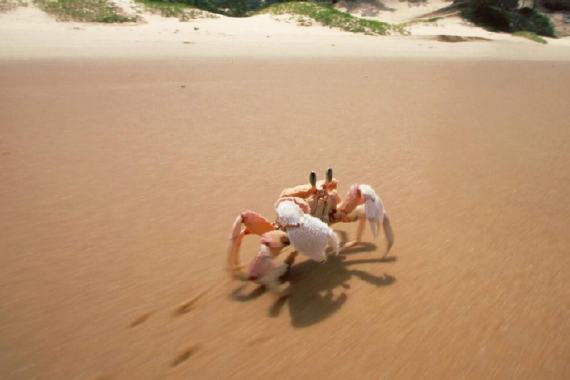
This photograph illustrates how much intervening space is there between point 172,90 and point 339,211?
3361 millimetres

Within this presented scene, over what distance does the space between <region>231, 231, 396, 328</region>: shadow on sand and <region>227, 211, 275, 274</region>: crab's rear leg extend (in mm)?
134

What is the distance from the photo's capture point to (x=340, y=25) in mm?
14086

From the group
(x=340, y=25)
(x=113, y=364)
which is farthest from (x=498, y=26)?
(x=113, y=364)

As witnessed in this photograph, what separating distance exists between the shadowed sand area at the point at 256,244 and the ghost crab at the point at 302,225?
0.27 ft

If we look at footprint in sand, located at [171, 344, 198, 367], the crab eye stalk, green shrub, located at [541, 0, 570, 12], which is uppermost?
green shrub, located at [541, 0, 570, 12]

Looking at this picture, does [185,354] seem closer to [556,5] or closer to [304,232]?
[304,232]

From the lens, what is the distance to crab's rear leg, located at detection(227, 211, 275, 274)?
1.67m

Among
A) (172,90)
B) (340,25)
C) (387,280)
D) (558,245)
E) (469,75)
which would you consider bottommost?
(387,280)

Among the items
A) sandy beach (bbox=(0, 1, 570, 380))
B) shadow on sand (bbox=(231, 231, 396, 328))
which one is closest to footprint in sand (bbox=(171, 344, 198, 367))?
sandy beach (bbox=(0, 1, 570, 380))

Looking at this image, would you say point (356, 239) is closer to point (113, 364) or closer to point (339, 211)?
point (339, 211)

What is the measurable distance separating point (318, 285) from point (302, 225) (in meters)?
0.26

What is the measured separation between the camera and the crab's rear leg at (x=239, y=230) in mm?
1675

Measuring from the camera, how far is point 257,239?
1938 mm

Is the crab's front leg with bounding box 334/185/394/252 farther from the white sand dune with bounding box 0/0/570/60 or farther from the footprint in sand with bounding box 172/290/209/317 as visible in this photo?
the white sand dune with bounding box 0/0/570/60
